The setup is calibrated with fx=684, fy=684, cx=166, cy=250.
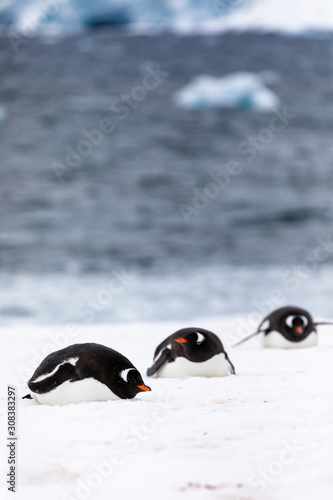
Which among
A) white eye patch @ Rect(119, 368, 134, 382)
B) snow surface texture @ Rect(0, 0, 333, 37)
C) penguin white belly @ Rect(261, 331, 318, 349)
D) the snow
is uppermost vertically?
snow surface texture @ Rect(0, 0, 333, 37)

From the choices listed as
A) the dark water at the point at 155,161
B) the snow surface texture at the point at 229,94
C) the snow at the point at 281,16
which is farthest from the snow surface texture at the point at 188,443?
the snow surface texture at the point at 229,94

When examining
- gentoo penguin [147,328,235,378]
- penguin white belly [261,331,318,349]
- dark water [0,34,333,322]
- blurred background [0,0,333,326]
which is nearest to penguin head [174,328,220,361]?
gentoo penguin [147,328,235,378]

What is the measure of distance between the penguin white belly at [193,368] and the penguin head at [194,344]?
0.06ft

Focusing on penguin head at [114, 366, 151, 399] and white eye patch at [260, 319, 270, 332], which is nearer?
penguin head at [114, 366, 151, 399]

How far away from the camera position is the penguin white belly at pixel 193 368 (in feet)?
5.43

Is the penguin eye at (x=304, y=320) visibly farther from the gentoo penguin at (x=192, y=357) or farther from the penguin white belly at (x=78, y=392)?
the penguin white belly at (x=78, y=392)

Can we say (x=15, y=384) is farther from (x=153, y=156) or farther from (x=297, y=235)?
(x=153, y=156)

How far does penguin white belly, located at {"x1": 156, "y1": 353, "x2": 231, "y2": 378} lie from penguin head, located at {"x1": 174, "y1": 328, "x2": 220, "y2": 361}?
0.02m

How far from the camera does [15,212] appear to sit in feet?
23.7

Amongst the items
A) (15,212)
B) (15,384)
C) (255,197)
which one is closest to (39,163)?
(15,212)

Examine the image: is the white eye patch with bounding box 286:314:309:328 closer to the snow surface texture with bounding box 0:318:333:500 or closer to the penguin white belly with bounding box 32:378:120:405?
the snow surface texture with bounding box 0:318:333:500

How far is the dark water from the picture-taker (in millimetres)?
6730

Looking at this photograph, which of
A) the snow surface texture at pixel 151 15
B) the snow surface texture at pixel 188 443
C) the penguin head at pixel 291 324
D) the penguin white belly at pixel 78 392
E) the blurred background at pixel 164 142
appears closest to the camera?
the snow surface texture at pixel 188 443

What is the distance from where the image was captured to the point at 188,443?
1.11m
